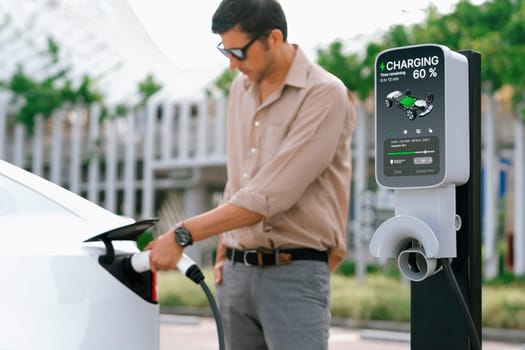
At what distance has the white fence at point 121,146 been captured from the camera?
90.4ft

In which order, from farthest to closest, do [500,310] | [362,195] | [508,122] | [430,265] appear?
[508,122], [362,195], [500,310], [430,265]

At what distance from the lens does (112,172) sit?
1158 inches

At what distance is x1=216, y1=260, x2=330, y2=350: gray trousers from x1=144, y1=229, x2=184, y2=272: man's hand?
358 millimetres

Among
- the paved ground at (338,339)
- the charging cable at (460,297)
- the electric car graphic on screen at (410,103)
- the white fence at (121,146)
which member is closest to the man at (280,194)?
the electric car graphic on screen at (410,103)

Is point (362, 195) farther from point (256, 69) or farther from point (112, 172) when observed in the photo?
point (112, 172)

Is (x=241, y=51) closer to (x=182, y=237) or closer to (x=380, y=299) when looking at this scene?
(x=182, y=237)

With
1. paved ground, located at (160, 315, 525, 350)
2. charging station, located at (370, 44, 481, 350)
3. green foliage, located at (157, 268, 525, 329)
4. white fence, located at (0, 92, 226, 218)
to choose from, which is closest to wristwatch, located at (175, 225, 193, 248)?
charging station, located at (370, 44, 481, 350)

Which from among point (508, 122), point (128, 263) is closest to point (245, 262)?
point (128, 263)

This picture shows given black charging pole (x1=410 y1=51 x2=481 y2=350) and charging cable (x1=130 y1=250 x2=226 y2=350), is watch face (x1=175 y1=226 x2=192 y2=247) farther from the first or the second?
black charging pole (x1=410 y1=51 x2=481 y2=350)

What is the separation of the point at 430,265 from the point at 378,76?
1.97 ft

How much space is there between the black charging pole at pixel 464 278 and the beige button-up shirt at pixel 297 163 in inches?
16.6

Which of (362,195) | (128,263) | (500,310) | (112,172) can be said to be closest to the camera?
(128,263)

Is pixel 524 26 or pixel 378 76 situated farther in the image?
pixel 524 26

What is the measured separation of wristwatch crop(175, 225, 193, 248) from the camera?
2787 mm
